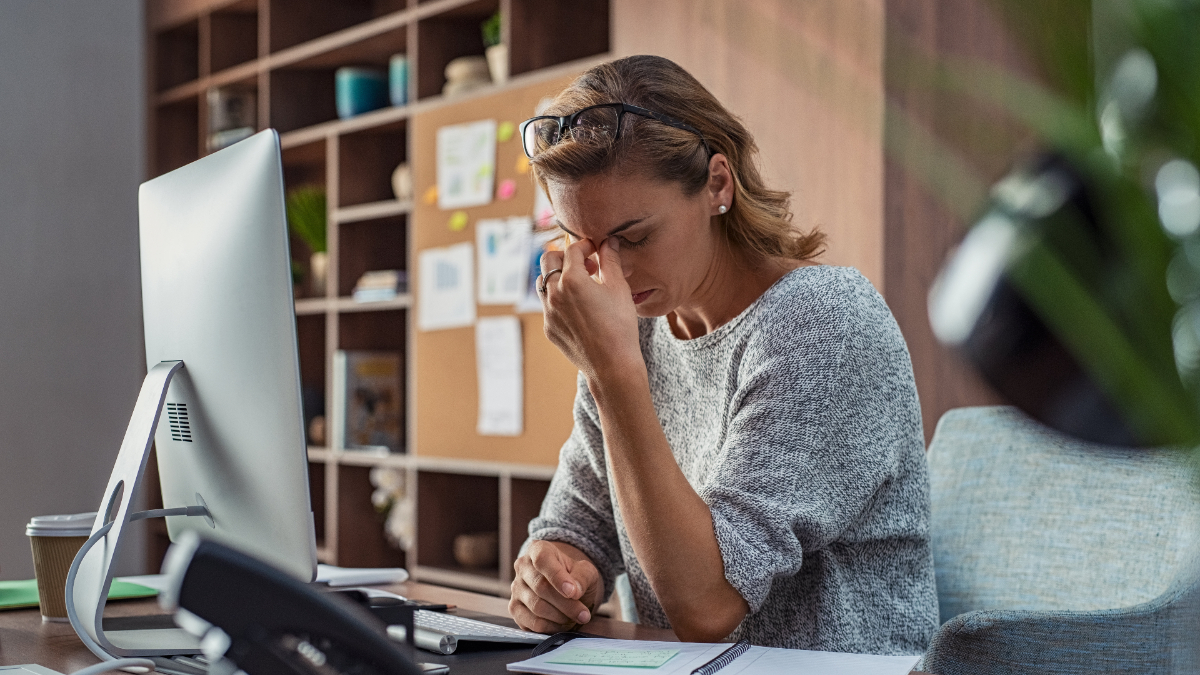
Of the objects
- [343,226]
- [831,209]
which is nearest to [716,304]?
[831,209]

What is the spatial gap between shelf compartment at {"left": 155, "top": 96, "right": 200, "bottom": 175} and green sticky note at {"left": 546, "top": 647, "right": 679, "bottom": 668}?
3846 millimetres

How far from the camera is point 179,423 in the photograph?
1.04m

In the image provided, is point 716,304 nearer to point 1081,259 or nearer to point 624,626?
point 624,626

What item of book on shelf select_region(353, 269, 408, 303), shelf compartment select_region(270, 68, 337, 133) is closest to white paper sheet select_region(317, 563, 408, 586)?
book on shelf select_region(353, 269, 408, 303)

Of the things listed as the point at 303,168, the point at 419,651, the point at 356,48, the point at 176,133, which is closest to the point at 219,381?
the point at 419,651

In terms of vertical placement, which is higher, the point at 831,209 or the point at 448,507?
the point at 831,209

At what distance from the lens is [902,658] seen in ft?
2.94

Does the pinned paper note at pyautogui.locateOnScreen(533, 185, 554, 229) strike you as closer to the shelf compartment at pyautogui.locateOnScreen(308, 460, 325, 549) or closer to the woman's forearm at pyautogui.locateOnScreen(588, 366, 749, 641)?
the shelf compartment at pyautogui.locateOnScreen(308, 460, 325, 549)

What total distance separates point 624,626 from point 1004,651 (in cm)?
42

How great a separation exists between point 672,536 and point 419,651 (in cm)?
26

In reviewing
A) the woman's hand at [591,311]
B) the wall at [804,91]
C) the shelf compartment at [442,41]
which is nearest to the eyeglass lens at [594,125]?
the woman's hand at [591,311]

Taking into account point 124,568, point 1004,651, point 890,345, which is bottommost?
point 124,568

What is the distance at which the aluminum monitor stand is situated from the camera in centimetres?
95

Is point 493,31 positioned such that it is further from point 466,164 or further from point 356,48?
point 356,48
